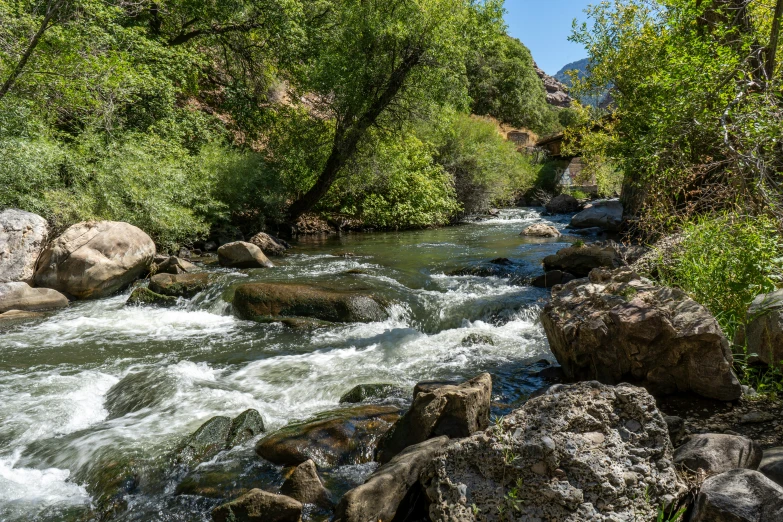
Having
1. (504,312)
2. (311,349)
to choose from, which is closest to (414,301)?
(504,312)

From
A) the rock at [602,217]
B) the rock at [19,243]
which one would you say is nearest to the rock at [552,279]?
the rock at [602,217]

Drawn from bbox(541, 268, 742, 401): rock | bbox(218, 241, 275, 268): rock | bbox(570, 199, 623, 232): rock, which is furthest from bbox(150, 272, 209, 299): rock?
bbox(570, 199, 623, 232): rock

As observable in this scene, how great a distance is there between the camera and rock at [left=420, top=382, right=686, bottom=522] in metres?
2.65

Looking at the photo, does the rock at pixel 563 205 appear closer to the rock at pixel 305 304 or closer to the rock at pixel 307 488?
the rock at pixel 305 304

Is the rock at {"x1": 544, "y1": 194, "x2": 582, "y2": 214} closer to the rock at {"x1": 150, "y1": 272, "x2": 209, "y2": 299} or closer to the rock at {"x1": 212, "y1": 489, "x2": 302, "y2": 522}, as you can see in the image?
the rock at {"x1": 150, "y1": 272, "x2": 209, "y2": 299}

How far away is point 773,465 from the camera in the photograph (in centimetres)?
302

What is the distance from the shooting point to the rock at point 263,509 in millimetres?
3236

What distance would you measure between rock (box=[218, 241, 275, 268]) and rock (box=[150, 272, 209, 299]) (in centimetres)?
187

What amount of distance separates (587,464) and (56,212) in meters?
11.4

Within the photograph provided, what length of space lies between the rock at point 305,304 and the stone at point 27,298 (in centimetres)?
345

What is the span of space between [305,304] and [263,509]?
5.66 meters

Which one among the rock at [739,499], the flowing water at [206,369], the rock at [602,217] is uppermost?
the rock at [602,217]

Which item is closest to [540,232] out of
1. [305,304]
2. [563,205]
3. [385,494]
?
[563,205]

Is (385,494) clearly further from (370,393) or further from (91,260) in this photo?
(91,260)
